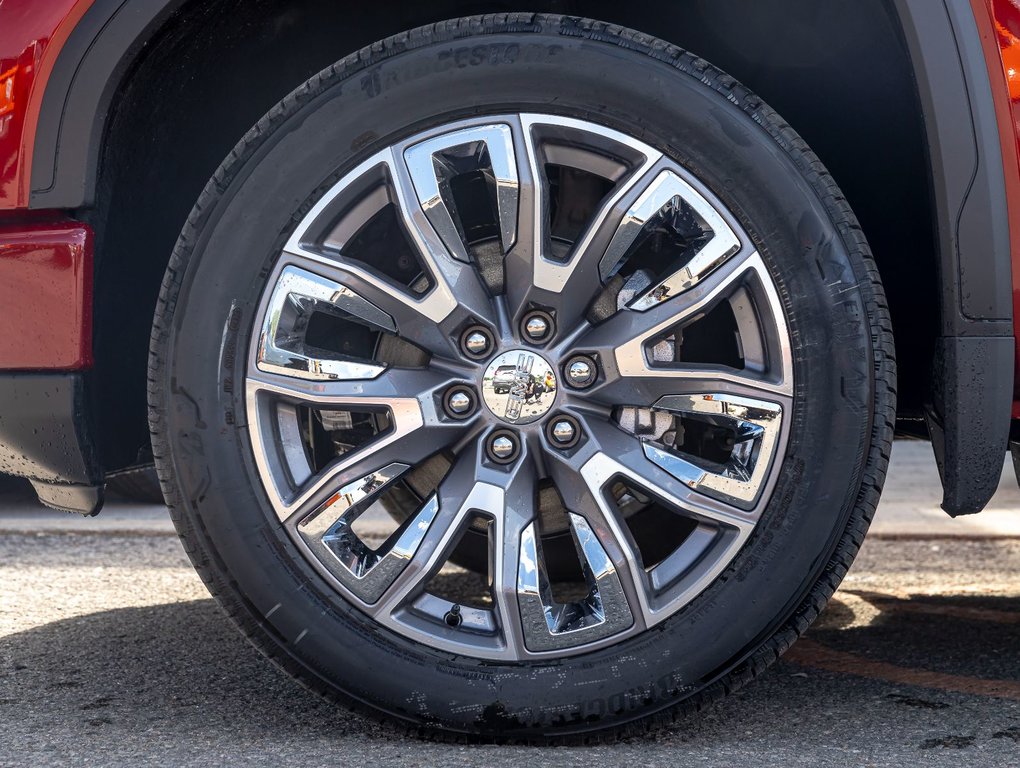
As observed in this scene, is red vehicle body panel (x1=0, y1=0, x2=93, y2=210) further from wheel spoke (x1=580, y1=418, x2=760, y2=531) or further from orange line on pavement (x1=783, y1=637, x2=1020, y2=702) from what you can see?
orange line on pavement (x1=783, y1=637, x2=1020, y2=702)

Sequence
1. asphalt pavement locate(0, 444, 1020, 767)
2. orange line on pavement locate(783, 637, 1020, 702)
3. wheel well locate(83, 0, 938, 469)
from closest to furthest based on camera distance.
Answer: asphalt pavement locate(0, 444, 1020, 767) → wheel well locate(83, 0, 938, 469) → orange line on pavement locate(783, 637, 1020, 702)

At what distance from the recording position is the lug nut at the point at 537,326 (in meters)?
1.77

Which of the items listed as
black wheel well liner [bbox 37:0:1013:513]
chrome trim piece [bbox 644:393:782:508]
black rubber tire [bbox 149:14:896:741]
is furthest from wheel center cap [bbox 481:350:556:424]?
black wheel well liner [bbox 37:0:1013:513]

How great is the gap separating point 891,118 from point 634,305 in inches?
27.5

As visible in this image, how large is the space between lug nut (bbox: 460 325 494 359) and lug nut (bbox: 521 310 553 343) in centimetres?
6

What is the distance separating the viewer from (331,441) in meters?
2.08

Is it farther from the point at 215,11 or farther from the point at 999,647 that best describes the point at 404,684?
the point at 999,647

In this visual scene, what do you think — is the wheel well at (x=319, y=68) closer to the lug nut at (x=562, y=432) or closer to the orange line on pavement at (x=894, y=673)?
the orange line on pavement at (x=894, y=673)

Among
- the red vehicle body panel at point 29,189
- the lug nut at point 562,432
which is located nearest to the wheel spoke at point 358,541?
the lug nut at point 562,432

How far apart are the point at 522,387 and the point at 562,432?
99 mm

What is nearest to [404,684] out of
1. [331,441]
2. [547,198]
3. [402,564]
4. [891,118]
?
[402,564]

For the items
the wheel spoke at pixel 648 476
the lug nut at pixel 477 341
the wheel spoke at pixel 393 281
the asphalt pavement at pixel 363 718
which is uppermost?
the wheel spoke at pixel 393 281

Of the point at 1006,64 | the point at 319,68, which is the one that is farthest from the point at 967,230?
the point at 319,68

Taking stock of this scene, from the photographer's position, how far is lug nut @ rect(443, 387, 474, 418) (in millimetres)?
1770
